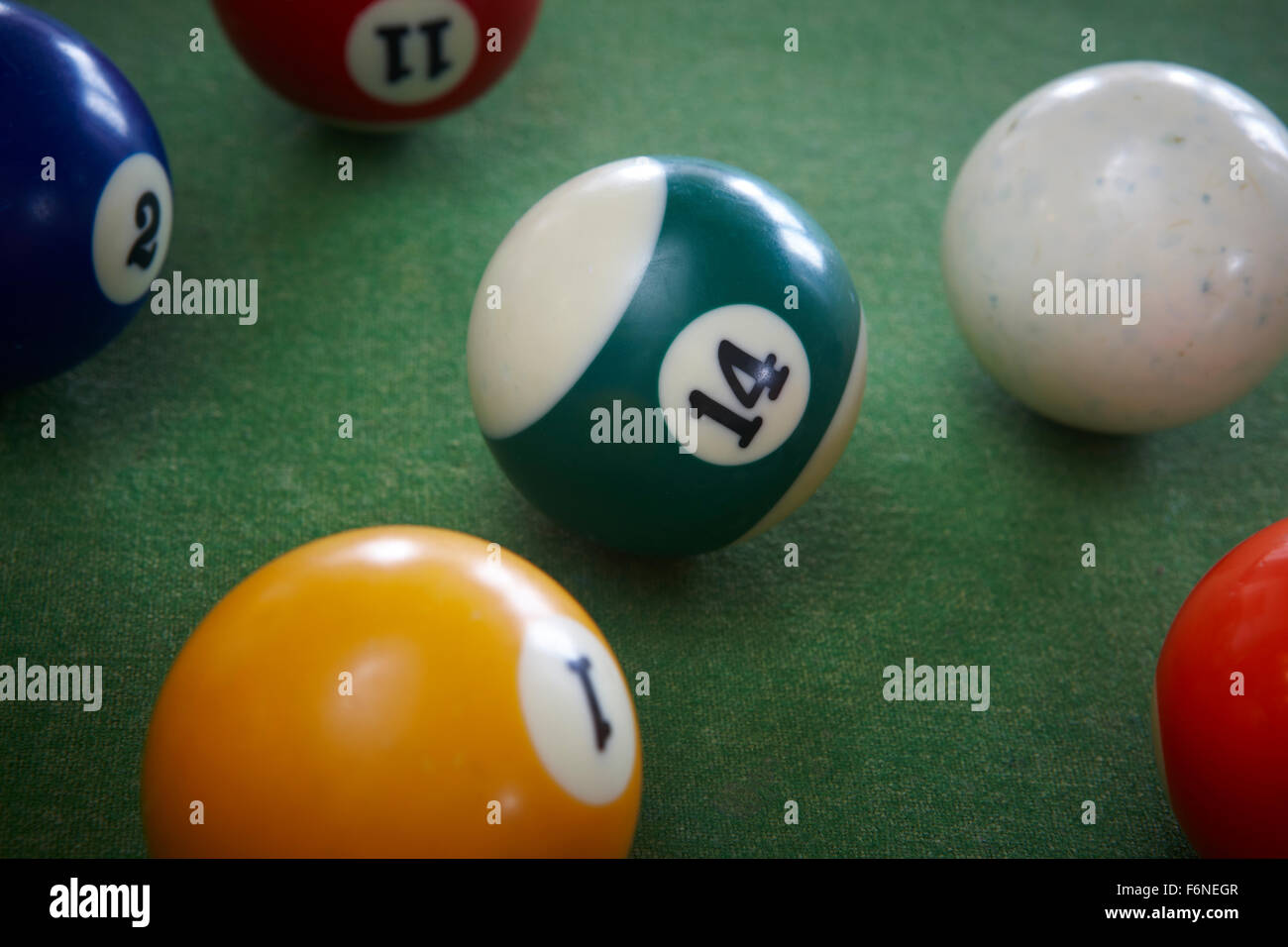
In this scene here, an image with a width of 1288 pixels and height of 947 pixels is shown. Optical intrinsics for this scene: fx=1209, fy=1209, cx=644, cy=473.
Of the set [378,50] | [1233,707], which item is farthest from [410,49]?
[1233,707]

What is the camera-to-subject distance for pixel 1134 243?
6.05ft

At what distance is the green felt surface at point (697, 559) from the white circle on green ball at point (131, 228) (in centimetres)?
23

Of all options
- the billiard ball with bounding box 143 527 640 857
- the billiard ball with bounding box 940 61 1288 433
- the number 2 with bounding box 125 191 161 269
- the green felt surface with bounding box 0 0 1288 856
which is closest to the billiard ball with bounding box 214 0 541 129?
the green felt surface with bounding box 0 0 1288 856

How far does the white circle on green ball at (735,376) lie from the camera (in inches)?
63.6

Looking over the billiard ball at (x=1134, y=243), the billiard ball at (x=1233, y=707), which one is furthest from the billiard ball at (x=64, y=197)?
the billiard ball at (x=1233, y=707)

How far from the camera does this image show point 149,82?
271 cm

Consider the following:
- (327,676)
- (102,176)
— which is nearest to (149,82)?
(102,176)

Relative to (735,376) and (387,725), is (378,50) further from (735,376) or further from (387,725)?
(387,725)

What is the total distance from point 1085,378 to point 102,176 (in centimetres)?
158

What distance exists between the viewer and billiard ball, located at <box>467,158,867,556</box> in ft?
5.32

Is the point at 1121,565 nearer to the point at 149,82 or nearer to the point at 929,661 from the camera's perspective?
the point at 929,661

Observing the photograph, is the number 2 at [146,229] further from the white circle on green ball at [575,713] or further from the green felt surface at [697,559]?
the white circle on green ball at [575,713]

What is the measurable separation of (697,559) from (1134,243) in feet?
2.73

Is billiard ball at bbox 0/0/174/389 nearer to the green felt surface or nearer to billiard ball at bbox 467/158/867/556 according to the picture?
the green felt surface
